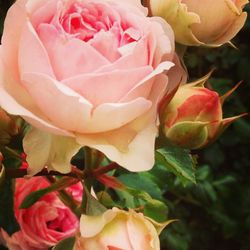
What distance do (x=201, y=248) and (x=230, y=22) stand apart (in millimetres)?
1916

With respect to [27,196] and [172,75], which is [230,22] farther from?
[27,196]

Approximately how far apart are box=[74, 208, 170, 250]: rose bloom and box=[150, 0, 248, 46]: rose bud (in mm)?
196

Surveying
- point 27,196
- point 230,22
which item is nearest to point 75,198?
point 27,196

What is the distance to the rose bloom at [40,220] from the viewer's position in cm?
97

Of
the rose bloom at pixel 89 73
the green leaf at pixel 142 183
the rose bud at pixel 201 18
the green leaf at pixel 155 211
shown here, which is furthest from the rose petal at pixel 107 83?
the green leaf at pixel 142 183

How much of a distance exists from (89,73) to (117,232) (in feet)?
0.51

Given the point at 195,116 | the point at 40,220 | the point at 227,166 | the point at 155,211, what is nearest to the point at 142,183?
the point at 155,211

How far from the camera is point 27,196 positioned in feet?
3.07

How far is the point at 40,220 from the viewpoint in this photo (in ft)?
3.25

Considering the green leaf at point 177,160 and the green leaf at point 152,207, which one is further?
the green leaf at point 152,207

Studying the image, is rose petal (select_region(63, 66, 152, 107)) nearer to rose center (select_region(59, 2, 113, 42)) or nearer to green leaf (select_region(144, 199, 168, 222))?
rose center (select_region(59, 2, 113, 42))

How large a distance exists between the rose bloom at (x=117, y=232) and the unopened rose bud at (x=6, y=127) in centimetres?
13

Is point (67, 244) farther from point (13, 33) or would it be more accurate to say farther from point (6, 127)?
point (13, 33)

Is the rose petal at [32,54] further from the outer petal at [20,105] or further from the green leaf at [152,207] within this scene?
the green leaf at [152,207]
